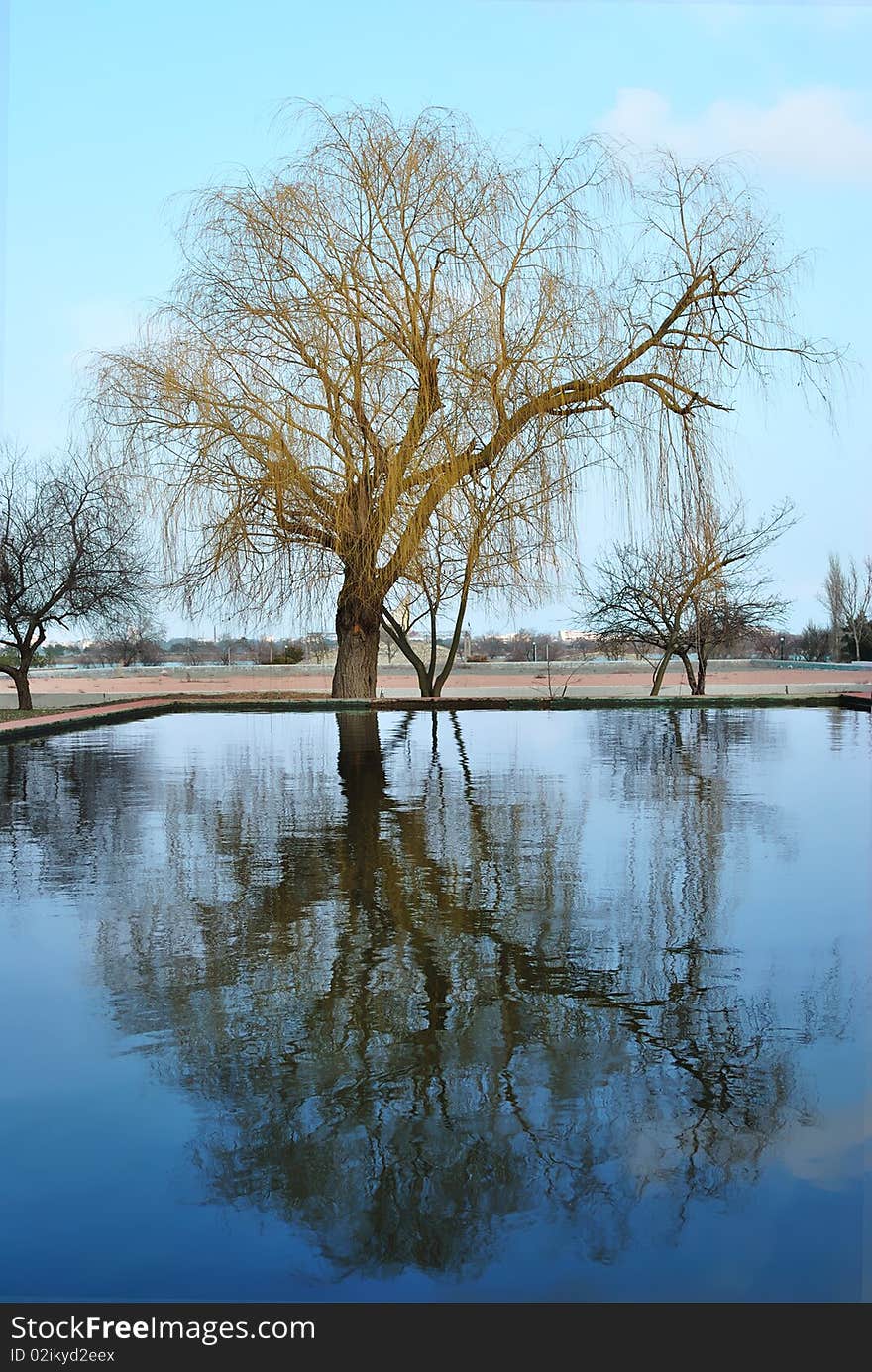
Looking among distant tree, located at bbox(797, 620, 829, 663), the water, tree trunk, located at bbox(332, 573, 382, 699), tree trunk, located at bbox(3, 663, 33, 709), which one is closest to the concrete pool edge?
tree trunk, located at bbox(332, 573, 382, 699)

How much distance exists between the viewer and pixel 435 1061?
4027 mm

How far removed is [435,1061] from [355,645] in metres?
20.6

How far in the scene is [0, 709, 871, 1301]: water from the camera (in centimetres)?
287

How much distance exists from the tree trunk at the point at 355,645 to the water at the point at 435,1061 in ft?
48.6

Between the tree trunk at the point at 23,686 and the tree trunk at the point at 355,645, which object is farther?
the tree trunk at the point at 23,686

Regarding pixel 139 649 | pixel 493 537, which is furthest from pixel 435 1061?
pixel 139 649

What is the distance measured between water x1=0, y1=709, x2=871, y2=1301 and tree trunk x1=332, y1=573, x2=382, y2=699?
14809mm

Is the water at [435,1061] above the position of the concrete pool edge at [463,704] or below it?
below

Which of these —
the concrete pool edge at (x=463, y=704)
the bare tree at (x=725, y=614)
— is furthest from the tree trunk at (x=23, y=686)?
the bare tree at (x=725, y=614)

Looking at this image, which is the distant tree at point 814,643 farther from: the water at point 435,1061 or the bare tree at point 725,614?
the water at point 435,1061

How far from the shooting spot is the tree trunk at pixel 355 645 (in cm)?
2384

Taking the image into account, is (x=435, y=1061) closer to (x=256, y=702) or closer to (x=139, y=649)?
(x=256, y=702)

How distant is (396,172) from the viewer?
2044 cm
